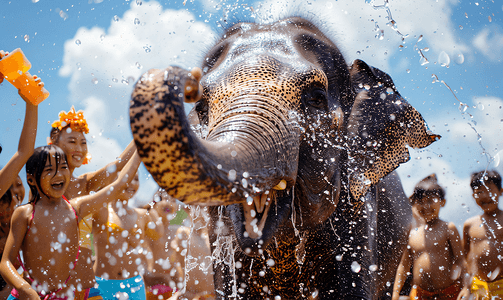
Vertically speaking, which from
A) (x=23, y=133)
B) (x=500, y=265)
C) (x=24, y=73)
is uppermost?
(x=24, y=73)

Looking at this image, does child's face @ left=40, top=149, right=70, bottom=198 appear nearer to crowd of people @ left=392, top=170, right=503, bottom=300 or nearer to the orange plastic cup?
the orange plastic cup

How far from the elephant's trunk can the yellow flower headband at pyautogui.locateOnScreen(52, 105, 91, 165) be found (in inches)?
95.7

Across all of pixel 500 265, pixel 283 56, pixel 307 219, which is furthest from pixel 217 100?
pixel 500 265

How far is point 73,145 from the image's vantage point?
3.59m

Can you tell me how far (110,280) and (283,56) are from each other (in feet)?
9.10

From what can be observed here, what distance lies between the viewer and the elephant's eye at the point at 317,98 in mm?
2125

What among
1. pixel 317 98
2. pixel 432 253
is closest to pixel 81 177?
pixel 317 98

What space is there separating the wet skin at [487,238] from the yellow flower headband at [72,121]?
396cm

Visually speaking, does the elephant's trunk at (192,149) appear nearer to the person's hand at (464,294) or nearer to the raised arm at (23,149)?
the raised arm at (23,149)

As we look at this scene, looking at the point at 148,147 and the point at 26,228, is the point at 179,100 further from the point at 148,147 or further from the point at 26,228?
the point at 26,228

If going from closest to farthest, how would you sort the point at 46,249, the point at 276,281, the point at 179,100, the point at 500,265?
the point at 179,100, the point at 276,281, the point at 46,249, the point at 500,265

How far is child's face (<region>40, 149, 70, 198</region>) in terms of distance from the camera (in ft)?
9.05

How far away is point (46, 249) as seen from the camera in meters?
2.72

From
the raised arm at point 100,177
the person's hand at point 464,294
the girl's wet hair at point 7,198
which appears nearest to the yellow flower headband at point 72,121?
the raised arm at point 100,177
